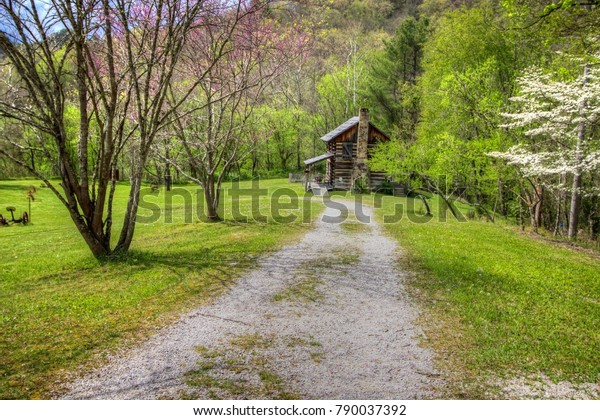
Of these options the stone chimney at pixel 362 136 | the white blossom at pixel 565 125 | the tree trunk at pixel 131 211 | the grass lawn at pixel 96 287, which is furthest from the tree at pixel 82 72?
the stone chimney at pixel 362 136

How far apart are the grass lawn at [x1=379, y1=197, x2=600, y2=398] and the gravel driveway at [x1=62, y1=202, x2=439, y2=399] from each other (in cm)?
60

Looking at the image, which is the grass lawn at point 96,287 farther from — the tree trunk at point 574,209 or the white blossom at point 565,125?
the tree trunk at point 574,209

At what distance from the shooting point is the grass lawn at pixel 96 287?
555 centimetres

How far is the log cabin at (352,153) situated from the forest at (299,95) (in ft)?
7.87

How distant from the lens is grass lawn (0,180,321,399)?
555 centimetres

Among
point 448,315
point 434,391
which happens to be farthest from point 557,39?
point 434,391

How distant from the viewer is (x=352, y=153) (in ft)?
132

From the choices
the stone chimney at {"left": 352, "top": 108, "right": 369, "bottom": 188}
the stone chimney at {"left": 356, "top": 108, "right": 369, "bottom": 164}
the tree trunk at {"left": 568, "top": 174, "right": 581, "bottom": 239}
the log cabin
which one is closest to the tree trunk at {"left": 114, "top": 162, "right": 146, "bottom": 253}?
the tree trunk at {"left": 568, "top": 174, "right": 581, "bottom": 239}

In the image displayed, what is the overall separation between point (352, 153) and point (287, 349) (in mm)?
35675

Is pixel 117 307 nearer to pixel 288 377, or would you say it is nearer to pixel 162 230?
pixel 288 377

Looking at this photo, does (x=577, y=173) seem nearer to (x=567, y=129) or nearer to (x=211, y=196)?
(x=567, y=129)

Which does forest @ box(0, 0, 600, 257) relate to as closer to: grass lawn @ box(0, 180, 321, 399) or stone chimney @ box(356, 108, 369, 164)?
grass lawn @ box(0, 180, 321, 399)

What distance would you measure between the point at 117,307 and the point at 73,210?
415cm
